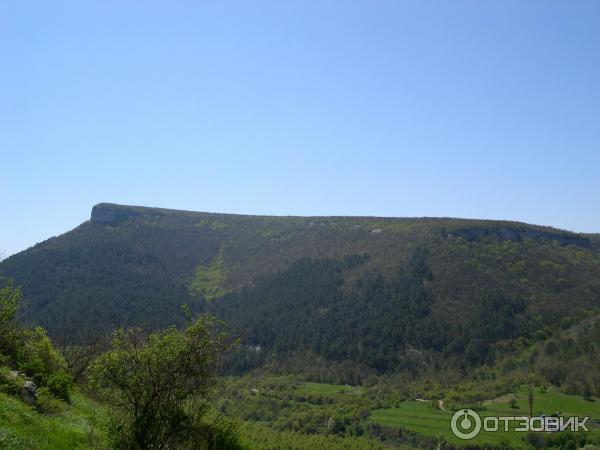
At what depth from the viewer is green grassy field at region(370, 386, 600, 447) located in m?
47.3

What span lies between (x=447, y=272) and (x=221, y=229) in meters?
82.5

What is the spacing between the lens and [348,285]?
9994 cm

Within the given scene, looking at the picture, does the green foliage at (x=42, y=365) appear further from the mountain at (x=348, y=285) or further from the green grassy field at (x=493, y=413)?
the mountain at (x=348, y=285)

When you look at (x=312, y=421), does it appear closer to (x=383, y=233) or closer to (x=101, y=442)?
(x=101, y=442)

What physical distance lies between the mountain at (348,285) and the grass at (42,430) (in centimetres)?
5355

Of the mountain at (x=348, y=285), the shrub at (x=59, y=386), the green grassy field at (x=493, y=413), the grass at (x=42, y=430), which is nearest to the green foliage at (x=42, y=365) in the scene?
the shrub at (x=59, y=386)

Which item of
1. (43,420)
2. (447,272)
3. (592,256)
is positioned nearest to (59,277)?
(447,272)

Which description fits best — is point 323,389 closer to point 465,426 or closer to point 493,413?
point 493,413

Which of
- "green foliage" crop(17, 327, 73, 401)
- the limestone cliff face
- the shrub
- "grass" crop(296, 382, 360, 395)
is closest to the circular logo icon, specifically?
"grass" crop(296, 382, 360, 395)

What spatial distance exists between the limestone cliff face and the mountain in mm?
6317

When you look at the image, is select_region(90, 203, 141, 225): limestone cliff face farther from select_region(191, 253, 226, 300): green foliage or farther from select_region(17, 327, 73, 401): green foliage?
select_region(17, 327, 73, 401): green foliage

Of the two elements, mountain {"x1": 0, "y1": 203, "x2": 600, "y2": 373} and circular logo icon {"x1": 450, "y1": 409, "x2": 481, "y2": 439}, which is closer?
circular logo icon {"x1": 450, "y1": 409, "x2": 481, "y2": 439}

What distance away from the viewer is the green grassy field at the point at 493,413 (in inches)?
1863

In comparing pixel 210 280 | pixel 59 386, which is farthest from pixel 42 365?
pixel 210 280
